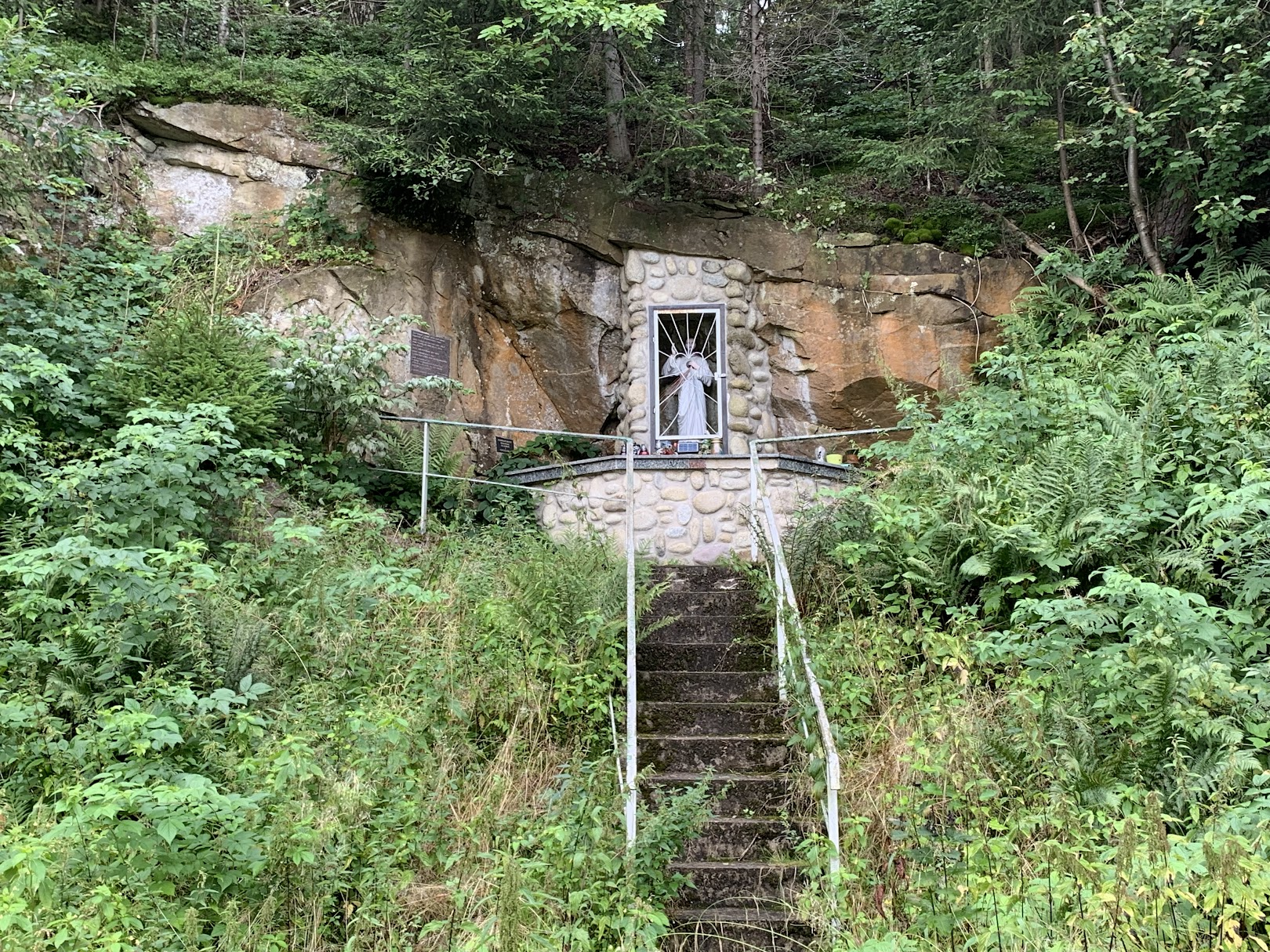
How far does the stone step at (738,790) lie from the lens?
16.9 feet

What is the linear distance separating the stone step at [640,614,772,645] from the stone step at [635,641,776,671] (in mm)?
89

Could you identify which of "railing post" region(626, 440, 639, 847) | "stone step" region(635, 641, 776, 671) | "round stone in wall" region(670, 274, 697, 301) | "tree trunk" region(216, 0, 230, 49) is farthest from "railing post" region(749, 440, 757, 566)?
"tree trunk" region(216, 0, 230, 49)

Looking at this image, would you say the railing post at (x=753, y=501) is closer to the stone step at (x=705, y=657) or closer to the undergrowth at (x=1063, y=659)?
the undergrowth at (x=1063, y=659)

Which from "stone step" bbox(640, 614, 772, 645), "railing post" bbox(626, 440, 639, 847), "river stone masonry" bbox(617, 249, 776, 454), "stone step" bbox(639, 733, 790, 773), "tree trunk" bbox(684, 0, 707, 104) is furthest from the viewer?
"tree trunk" bbox(684, 0, 707, 104)

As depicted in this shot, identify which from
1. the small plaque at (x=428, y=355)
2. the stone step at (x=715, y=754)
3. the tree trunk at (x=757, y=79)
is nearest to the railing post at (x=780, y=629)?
the stone step at (x=715, y=754)

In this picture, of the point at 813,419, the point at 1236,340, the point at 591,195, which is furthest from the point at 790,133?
the point at 1236,340

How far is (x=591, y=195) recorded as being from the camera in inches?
429

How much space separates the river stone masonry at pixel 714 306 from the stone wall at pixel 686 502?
2185 millimetres

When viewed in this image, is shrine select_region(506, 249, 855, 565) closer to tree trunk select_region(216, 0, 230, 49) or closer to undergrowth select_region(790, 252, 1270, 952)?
undergrowth select_region(790, 252, 1270, 952)

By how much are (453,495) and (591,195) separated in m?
4.05

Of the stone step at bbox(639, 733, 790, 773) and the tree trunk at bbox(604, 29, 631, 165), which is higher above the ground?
the tree trunk at bbox(604, 29, 631, 165)

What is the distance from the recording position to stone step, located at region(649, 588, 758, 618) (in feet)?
22.5

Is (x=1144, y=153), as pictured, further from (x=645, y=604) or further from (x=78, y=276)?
(x=78, y=276)

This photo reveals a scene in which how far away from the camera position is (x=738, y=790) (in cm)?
525
